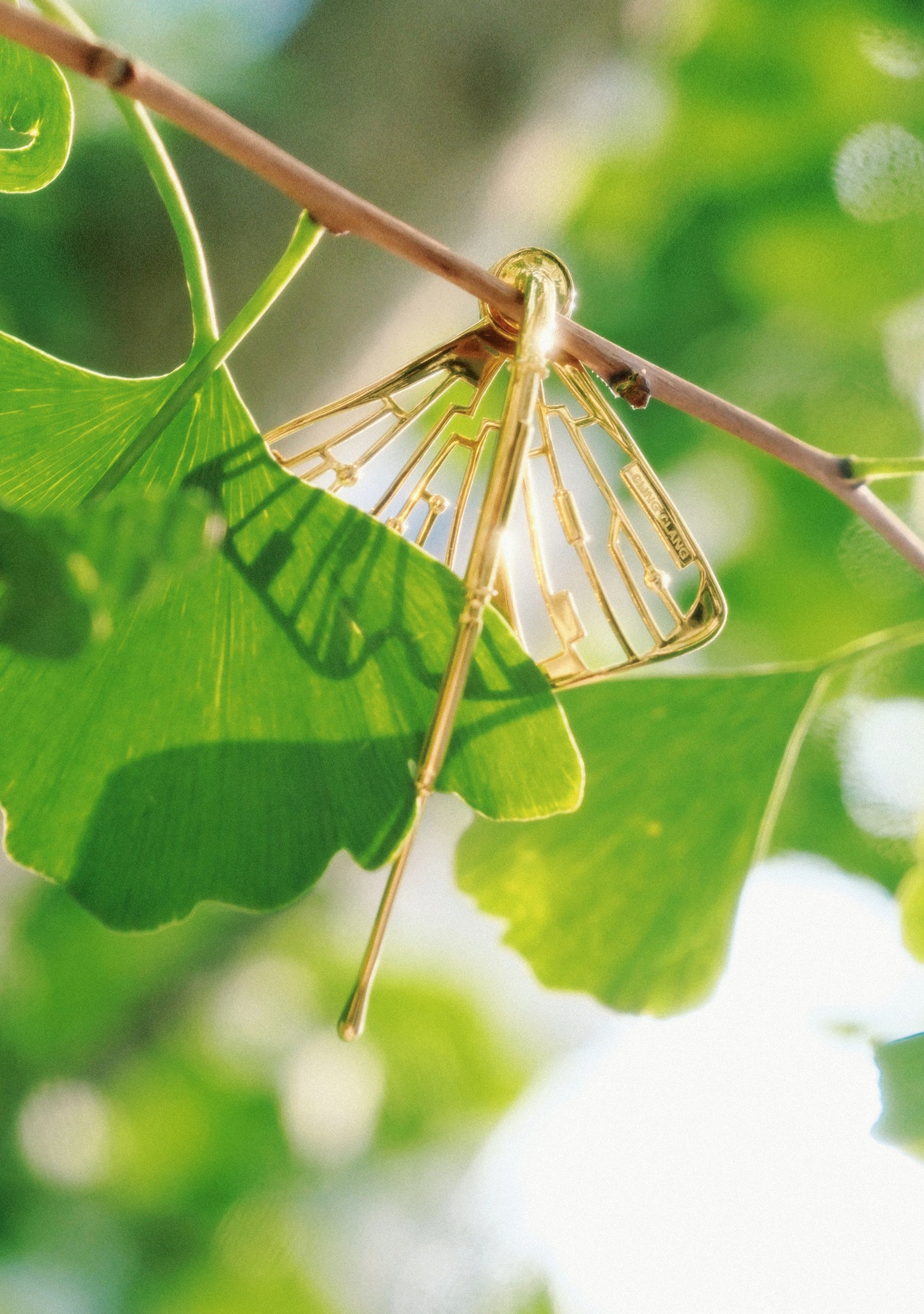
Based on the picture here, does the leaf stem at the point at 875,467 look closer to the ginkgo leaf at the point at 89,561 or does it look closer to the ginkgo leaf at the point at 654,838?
the ginkgo leaf at the point at 654,838

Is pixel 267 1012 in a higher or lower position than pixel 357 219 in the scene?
lower

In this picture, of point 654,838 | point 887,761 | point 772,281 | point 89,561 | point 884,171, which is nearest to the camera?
point 89,561

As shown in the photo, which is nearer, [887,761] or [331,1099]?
[887,761]

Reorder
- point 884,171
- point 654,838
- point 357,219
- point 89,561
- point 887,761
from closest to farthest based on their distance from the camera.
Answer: point 89,561, point 357,219, point 654,838, point 884,171, point 887,761

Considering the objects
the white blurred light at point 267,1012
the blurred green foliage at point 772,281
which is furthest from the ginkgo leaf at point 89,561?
the white blurred light at point 267,1012

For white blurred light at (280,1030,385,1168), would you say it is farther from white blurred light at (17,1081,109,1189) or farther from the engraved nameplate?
the engraved nameplate

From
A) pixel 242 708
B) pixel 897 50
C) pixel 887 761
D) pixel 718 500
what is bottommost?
pixel 887 761

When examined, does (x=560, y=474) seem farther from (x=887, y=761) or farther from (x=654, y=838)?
(x=887, y=761)

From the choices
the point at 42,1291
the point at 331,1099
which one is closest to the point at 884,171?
the point at 331,1099
